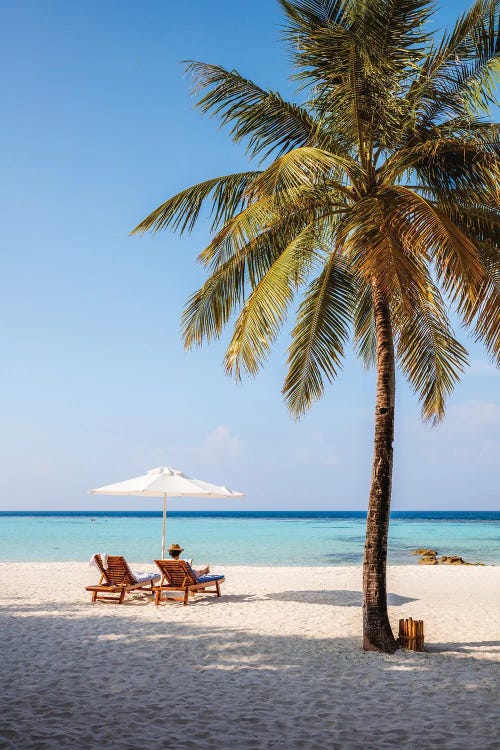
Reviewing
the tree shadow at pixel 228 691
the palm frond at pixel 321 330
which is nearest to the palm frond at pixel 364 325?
the palm frond at pixel 321 330

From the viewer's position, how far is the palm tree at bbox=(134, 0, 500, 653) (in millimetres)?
6277

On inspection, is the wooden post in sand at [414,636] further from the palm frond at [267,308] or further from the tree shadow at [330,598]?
the palm frond at [267,308]

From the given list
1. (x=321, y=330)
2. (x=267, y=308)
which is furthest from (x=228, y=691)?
(x=321, y=330)

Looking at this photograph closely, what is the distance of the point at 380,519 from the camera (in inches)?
275

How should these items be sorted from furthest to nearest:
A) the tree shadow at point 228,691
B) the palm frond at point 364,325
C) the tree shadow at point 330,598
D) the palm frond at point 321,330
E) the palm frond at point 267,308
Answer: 1. the tree shadow at point 330,598
2. the palm frond at point 364,325
3. the palm frond at point 321,330
4. the palm frond at point 267,308
5. the tree shadow at point 228,691

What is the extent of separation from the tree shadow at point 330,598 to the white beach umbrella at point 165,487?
6.38 ft

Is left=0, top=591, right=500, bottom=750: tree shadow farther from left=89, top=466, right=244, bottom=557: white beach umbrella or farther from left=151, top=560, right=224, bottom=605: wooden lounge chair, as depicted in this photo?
left=89, top=466, right=244, bottom=557: white beach umbrella

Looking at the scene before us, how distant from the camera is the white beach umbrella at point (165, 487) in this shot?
10680mm

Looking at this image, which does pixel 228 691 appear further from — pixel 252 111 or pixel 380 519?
pixel 252 111

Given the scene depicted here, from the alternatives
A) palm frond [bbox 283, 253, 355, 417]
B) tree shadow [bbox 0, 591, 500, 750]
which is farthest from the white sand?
palm frond [bbox 283, 253, 355, 417]

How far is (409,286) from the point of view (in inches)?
238

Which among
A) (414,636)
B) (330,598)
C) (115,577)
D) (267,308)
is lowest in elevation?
(330,598)

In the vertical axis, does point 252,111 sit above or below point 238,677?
above

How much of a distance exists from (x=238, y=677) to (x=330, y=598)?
5359 millimetres
